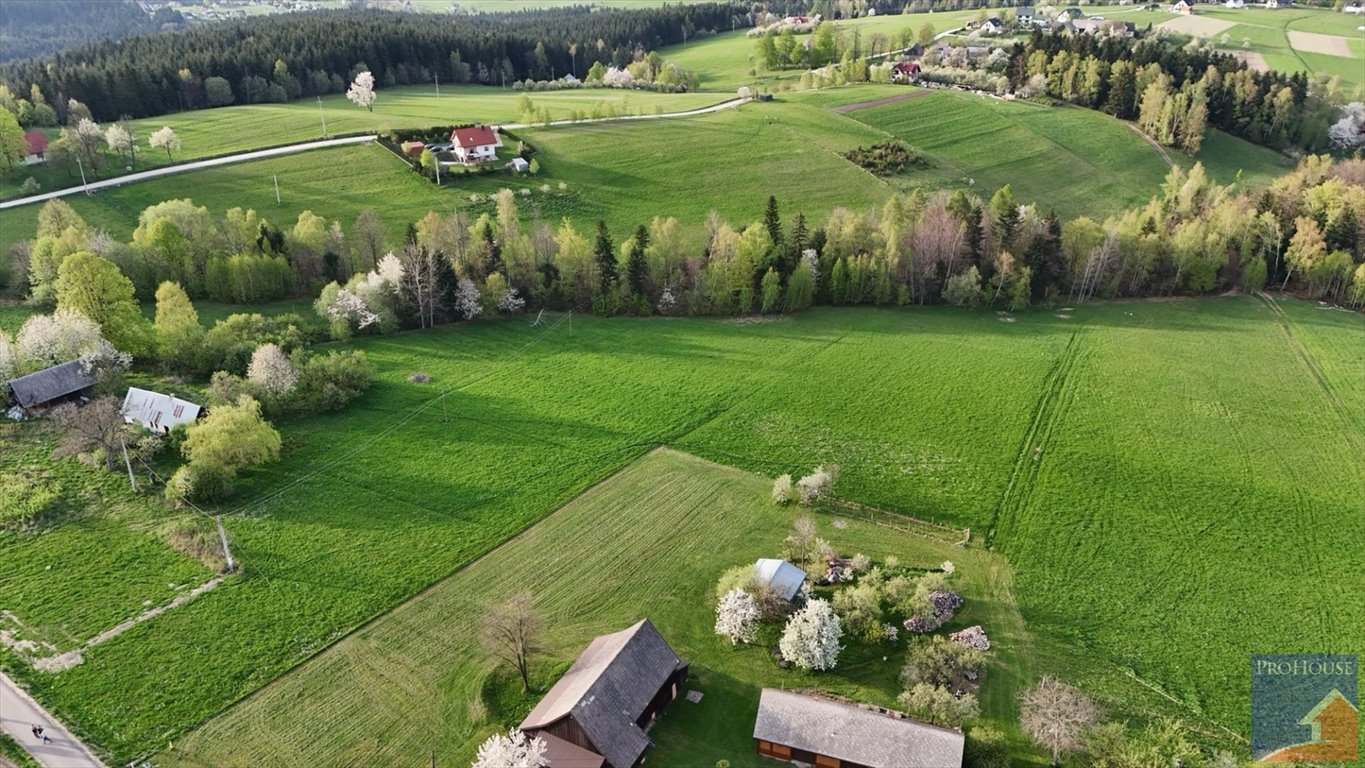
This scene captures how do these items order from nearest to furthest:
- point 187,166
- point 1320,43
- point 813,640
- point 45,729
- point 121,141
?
point 45,729
point 813,640
point 187,166
point 121,141
point 1320,43

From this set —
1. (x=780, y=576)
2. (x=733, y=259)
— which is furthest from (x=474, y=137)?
(x=780, y=576)

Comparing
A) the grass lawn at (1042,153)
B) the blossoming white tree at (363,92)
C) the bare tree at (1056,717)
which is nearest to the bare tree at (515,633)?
the bare tree at (1056,717)

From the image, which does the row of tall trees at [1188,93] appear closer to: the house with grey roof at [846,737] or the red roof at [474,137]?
the red roof at [474,137]

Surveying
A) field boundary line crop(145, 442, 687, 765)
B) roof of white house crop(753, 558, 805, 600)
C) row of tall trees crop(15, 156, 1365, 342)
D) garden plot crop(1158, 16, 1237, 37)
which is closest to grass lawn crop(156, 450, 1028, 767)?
field boundary line crop(145, 442, 687, 765)

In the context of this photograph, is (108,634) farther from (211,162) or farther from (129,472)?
(211,162)

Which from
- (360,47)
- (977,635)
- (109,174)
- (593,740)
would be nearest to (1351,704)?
(977,635)

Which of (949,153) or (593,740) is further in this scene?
(949,153)

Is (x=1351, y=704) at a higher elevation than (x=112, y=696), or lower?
lower

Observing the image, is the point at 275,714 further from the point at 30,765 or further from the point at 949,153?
the point at 949,153
